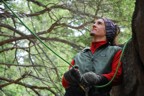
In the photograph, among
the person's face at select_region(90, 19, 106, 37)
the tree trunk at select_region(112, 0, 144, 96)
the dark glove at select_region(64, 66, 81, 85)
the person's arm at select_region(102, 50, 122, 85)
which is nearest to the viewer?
the tree trunk at select_region(112, 0, 144, 96)

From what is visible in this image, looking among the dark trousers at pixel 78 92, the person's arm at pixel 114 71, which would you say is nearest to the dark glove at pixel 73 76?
the dark trousers at pixel 78 92

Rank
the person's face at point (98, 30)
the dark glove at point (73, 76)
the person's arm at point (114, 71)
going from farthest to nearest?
1. the person's face at point (98, 30)
2. the person's arm at point (114, 71)
3. the dark glove at point (73, 76)

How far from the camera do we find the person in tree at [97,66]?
228cm

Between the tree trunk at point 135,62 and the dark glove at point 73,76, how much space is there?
0.43 m

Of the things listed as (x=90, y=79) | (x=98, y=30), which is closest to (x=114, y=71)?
(x=90, y=79)

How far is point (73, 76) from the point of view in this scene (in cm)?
226

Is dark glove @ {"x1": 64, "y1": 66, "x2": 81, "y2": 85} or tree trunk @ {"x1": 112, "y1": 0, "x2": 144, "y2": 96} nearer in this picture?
tree trunk @ {"x1": 112, "y1": 0, "x2": 144, "y2": 96}

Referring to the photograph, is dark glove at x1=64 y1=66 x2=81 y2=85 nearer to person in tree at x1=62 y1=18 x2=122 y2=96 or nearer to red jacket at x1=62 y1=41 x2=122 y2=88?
person in tree at x1=62 y1=18 x2=122 y2=96

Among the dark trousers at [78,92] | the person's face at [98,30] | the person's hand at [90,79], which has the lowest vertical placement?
the dark trousers at [78,92]

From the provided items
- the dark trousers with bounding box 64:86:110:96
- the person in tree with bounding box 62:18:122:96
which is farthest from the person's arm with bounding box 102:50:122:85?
the dark trousers with bounding box 64:86:110:96

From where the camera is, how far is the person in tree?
89.6 inches

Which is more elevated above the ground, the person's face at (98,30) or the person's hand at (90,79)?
the person's face at (98,30)

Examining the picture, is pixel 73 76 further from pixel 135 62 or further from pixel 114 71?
pixel 135 62

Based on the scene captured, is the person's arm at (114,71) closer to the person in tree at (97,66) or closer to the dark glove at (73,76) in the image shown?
the person in tree at (97,66)
